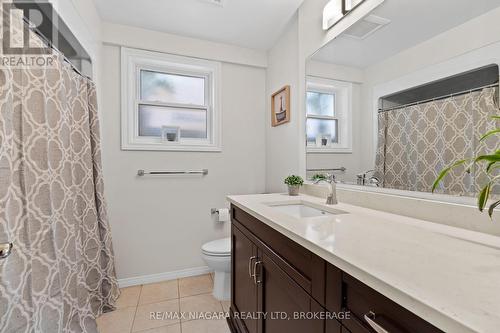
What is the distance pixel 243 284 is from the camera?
56.5 inches

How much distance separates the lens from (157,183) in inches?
90.7

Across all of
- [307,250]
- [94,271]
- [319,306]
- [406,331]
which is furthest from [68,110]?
[406,331]

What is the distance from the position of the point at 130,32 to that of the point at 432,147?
2500mm

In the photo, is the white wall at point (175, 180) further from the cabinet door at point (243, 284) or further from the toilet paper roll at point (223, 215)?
the cabinet door at point (243, 284)

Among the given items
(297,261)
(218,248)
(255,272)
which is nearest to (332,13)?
(297,261)

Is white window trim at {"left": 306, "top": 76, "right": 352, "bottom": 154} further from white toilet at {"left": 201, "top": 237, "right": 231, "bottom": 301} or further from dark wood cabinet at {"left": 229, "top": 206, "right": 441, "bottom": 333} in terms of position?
white toilet at {"left": 201, "top": 237, "right": 231, "bottom": 301}

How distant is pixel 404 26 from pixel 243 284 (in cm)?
165

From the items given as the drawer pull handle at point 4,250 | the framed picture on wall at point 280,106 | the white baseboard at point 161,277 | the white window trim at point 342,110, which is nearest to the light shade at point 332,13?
the white window trim at point 342,110

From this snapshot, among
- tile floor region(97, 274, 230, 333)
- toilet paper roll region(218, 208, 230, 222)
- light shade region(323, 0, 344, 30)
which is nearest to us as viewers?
light shade region(323, 0, 344, 30)

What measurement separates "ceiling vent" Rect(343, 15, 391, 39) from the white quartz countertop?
105cm

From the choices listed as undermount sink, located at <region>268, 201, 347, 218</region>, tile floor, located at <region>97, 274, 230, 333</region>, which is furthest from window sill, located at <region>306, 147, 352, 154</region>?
tile floor, located at <region>97, 274, 230, 333</region>

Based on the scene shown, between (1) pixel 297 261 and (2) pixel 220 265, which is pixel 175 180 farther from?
(1) pixel 297 261

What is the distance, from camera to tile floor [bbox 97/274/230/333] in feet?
5.40

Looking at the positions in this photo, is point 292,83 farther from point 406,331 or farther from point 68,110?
point 406,331
